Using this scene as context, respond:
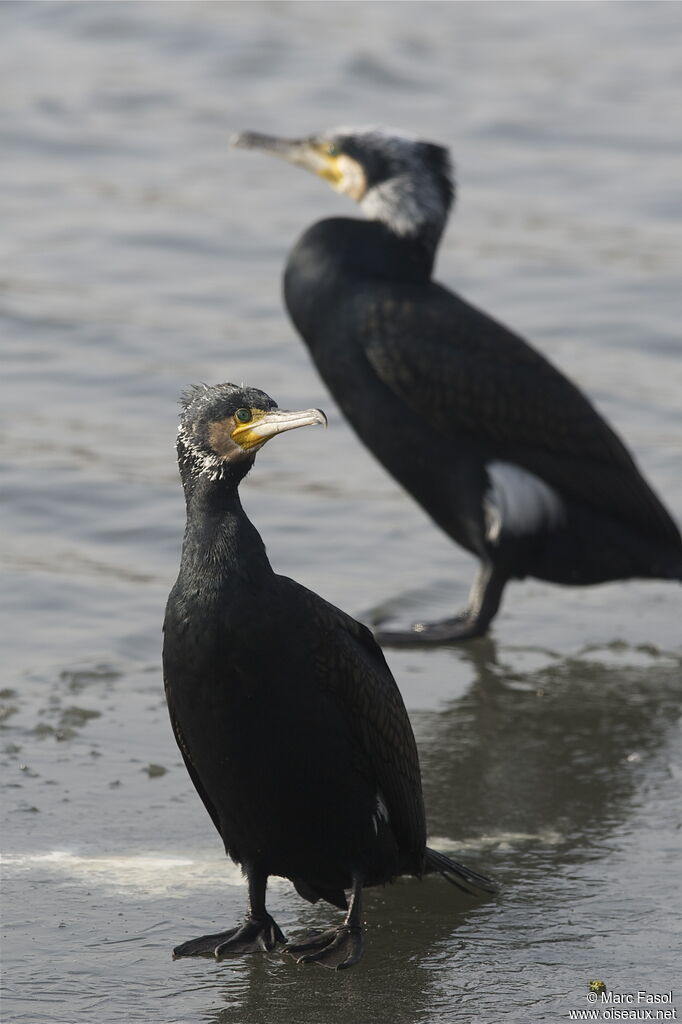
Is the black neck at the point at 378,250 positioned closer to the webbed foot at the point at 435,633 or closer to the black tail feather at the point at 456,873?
the webbed foot at the point at 435,633

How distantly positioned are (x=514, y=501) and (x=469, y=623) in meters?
0.46

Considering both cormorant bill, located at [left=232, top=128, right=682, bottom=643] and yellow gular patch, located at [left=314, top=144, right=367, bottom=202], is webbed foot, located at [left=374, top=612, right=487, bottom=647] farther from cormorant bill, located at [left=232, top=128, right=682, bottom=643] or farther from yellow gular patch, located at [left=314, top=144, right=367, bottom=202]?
yellow gular patch, located at [left=314, top=144, right=367, bottom=202]

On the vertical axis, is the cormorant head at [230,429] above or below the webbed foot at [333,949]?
above

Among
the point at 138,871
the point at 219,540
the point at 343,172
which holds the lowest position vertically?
the point at 138,871

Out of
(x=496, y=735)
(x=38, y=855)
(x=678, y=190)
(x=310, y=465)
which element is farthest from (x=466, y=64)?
(x=38, y=855)

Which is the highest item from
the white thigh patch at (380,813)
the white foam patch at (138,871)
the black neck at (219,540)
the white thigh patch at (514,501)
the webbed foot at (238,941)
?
the black neck at (219,540)

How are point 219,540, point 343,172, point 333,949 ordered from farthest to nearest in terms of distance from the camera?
point 343,172, point 333,949, point 219,540

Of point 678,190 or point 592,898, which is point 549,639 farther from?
point 678,190

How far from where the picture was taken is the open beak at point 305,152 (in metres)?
7.43

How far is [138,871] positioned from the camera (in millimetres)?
4488

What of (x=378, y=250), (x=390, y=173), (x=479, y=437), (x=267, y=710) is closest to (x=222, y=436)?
(x=267, y=710)

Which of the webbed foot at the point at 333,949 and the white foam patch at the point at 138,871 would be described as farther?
the white foam patch at the point at 138,871

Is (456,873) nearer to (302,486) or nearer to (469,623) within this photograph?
(469,623)

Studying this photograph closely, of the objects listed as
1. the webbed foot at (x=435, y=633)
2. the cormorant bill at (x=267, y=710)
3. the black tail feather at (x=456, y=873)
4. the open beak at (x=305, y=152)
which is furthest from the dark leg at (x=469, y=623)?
the cormorant bill at (x=267, y=710)
